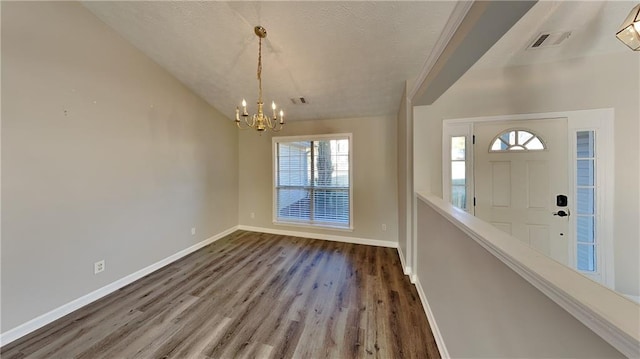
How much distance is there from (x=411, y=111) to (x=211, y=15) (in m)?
2.37

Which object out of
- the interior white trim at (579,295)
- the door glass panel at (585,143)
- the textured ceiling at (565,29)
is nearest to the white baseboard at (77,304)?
the interior white trim at (579,295)

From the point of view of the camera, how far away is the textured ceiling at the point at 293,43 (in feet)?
6.70

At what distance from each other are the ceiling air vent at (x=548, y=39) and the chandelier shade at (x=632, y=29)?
0.70 meters

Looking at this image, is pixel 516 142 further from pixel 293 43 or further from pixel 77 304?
pixel 77 304

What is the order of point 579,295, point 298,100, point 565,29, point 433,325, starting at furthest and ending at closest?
1. point 298,100
2. point 565,29
3. point 433,325
4. point 579,295

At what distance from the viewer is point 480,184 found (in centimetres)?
270

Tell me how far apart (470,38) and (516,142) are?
2.01 metres

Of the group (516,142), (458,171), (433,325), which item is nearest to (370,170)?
(458,171)

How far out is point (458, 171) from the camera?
110 inches

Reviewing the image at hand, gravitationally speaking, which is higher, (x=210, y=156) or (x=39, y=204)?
(x=210, y=156)

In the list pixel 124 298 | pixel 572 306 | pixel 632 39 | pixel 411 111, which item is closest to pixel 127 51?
pixel 124 298

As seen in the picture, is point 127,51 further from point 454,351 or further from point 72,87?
point 454,351

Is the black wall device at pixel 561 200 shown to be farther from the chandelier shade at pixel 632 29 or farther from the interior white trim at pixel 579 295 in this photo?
the interior white trim at pixel 579 295

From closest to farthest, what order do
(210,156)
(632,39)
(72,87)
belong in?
(632,39), (72,87), (210,156)
